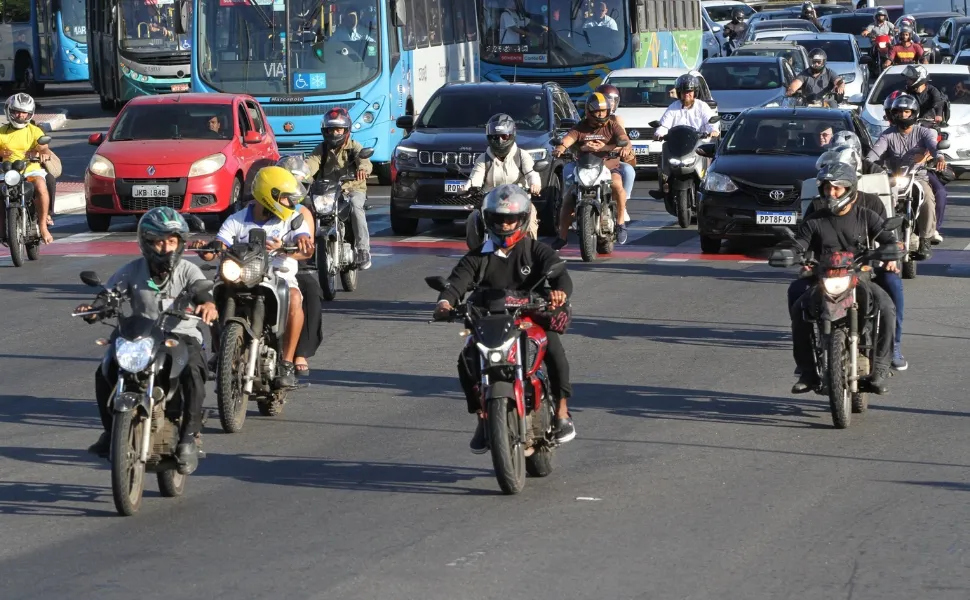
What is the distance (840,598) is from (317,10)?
21404mm

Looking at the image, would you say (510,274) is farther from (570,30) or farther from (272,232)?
(570,30)

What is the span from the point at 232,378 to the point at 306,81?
56.6 feet

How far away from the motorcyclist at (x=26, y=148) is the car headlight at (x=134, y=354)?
10612 millimetres

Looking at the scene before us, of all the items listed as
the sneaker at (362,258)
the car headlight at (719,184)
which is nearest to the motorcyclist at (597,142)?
the car headlight at (719,184)

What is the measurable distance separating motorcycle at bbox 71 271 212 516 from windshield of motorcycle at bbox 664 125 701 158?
13.1 metres

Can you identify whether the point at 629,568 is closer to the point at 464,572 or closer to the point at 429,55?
the point at 464,572

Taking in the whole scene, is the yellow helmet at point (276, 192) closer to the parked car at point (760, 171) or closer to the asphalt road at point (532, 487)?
the asphalt road at point (532, 487)

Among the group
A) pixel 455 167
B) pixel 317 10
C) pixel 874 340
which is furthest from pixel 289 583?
pixel 317 10

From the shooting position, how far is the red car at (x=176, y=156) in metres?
21.4

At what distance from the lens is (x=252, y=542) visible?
773 centimetres

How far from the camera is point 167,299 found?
348 inches

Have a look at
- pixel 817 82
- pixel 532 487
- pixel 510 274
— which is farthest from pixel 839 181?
pixel 817 82

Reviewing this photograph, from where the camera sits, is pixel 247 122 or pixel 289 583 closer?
pixel 289 583

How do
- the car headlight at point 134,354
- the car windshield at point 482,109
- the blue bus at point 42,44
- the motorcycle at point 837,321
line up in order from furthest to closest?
the blue bus at point 42,44 < the car windshield at point 482,109 < the motorcycle at point 837,321 < the car headlight at point 134,354
